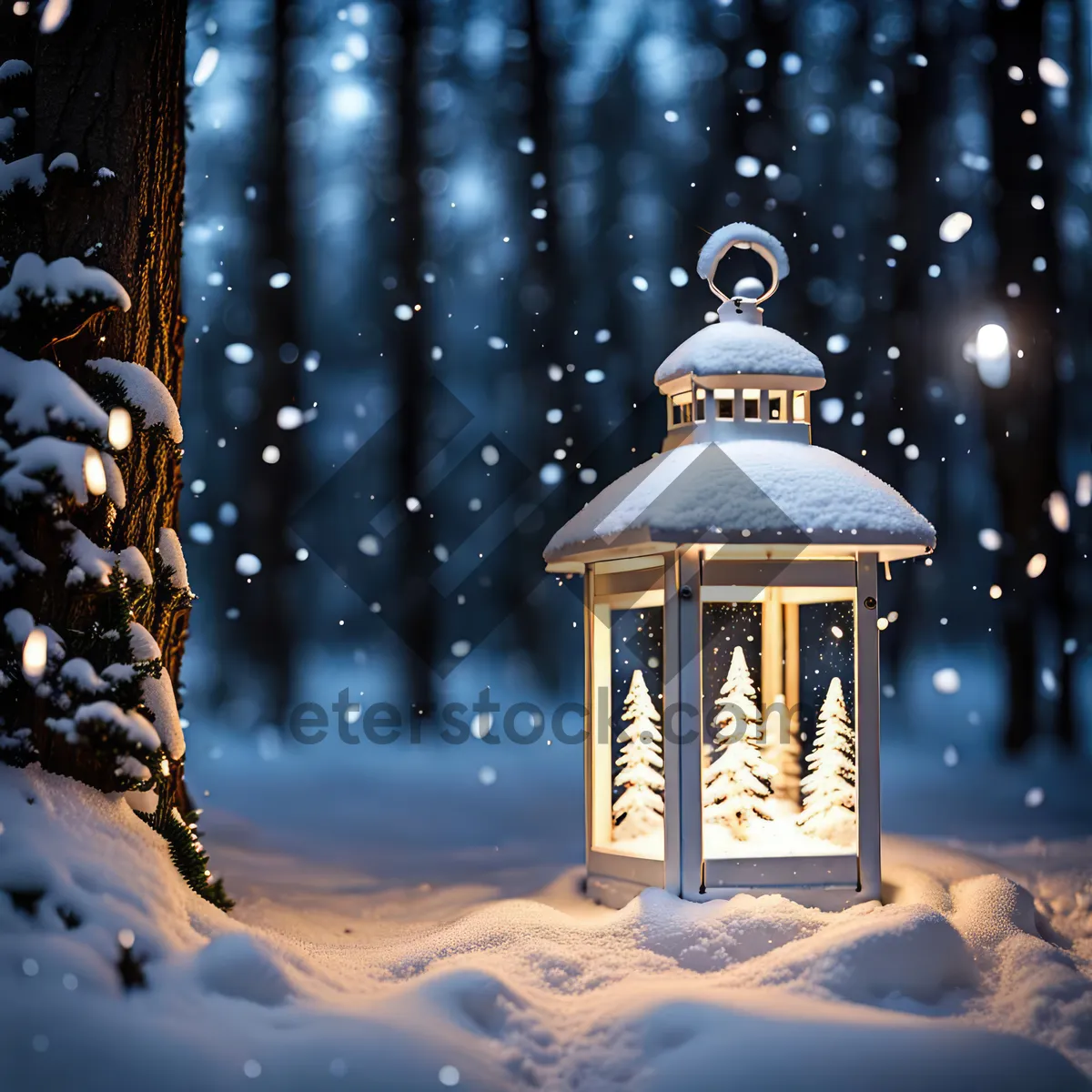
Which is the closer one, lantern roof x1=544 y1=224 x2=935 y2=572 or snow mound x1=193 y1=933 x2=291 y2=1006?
snow mound x1=193 y1=933 x2=291 y2=1006

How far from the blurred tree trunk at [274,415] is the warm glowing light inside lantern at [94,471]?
4811 millimetres

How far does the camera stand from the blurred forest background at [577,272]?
7.75m

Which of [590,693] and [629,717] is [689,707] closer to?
[629,717]

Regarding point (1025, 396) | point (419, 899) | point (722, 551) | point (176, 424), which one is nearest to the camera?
point (176, 424)

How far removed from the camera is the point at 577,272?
7.95 meters

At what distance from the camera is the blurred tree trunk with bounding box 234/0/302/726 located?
790cm

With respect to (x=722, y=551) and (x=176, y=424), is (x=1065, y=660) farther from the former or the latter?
(x=176, y=424)

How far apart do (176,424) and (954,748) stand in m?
6.28

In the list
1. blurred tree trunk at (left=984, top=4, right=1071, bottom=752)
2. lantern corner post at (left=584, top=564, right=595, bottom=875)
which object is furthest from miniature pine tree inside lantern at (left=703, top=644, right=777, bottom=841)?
blurred tree trunk at (left=984, top=4, right=1071, bottom=752)

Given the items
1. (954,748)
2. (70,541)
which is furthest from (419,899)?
(954,748)

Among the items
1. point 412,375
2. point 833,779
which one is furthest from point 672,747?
point 412,375

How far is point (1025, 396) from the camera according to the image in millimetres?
7613

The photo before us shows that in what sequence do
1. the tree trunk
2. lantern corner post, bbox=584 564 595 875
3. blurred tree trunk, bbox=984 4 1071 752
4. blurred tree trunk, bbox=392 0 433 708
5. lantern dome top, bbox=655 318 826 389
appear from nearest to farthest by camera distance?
the tree trunk → lantern dome top, bbox=655 318 826 389 → lantern corner post, bbox=584 564 595 875 → blurred tree trunk, bbox=984 4 1071 752 → blurred tree trunk, bbox=392 0 433 708

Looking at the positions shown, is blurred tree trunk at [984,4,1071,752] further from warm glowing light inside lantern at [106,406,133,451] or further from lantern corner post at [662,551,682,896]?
warm glowing light inside lantern at [106,406,133,451]
